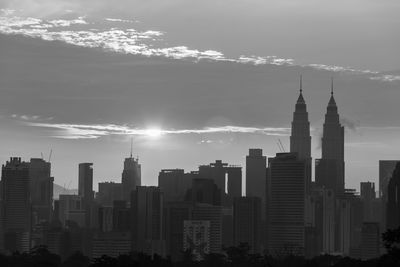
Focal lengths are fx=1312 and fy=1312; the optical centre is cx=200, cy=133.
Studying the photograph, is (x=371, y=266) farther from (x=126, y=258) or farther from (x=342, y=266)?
(x=126, y=258)

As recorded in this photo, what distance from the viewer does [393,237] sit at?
10512 cm

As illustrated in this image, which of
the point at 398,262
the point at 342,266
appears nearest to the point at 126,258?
the point at 342,266

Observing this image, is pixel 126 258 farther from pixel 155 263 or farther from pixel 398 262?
pixel 398 262

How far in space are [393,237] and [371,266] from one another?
264 ft

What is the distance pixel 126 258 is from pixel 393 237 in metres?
85.7

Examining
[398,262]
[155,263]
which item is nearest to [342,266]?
[155,263]

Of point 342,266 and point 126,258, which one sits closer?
point 126,258

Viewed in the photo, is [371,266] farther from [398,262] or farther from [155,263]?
[398,262]

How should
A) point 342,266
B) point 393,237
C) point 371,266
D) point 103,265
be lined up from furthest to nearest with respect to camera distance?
point 342,266, point 371,266, point 103,265, point 393,237

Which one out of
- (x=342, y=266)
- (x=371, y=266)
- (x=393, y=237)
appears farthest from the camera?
(x=342, y=266)

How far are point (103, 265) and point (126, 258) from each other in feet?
117

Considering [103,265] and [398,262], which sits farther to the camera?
[103,265]

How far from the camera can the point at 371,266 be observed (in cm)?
18438

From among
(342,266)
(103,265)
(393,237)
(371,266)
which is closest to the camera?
(393,237)
